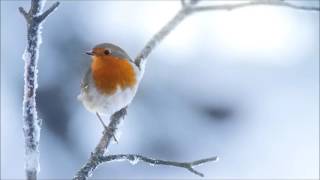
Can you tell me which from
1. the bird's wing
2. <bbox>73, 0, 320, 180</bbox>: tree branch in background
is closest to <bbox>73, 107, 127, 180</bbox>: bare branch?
<bbox>73, 0, 320, 180</bbox>: tree branch in background

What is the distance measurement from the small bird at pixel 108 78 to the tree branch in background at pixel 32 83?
1.00 meters

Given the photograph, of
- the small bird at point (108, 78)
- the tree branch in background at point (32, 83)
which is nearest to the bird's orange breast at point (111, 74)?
the small bird at point (108, 78)

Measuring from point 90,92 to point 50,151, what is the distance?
3.19 metres

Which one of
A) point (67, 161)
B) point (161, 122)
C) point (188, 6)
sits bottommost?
point (188, 6)

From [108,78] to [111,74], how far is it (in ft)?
0.06

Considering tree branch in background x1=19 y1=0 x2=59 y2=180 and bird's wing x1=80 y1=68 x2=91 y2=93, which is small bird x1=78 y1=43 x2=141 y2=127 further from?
tree branch in background x1=19 y1=0 x2=59 y2=180

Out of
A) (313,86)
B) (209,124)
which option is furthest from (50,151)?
(313,86)

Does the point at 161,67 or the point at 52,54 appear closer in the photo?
the point at 52,54

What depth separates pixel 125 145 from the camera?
207 inches

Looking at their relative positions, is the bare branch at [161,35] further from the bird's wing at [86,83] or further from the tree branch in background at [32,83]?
the tree branch in background at [32,83]

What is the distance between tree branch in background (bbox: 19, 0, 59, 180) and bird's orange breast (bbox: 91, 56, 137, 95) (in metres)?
1.04

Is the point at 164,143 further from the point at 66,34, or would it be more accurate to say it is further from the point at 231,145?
the point at 66,34

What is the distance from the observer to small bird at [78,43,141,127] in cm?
229

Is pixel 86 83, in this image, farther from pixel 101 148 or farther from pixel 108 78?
pixel 101 148
